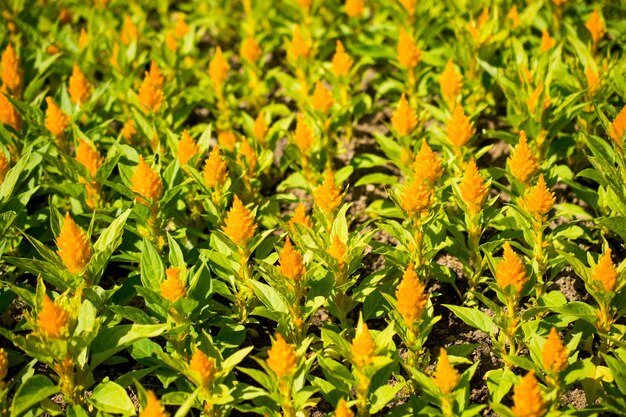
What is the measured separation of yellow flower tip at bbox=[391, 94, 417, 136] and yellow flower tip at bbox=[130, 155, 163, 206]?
1497 mm

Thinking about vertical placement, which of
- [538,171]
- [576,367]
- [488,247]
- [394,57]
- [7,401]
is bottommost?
[7,401]

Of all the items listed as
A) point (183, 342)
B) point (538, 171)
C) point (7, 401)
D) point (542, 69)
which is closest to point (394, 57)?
point (542, 69)

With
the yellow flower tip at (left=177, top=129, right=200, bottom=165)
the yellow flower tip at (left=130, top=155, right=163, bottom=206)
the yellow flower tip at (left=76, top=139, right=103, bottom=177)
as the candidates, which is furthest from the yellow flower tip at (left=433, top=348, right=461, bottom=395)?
the yellow flower tip at (left=76, top=139, right=103, bottom=177)

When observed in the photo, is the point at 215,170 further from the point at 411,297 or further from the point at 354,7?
the point at 354,7

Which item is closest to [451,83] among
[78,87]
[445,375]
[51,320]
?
[445,375]

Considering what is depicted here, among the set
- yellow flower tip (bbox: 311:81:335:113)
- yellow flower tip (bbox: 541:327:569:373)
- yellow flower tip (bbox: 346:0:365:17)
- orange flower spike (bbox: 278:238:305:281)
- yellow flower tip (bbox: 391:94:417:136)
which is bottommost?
yellow flower tip (bbox: 541:327:569:373)

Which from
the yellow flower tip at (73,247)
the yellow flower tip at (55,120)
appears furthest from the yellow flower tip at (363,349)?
the yellow flower tip at (55,120)

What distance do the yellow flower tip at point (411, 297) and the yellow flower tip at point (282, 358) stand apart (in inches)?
21.8

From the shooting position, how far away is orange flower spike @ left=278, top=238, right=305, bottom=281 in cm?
310

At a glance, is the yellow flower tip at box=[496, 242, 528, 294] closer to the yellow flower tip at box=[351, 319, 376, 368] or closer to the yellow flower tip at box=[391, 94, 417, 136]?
the yellow flower tip at box=[351, 319, 376, 368]

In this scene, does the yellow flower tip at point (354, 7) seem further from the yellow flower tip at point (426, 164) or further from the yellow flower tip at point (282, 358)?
the yellow flower tip at point (282, 358)

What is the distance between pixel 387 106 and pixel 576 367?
2.78 metres

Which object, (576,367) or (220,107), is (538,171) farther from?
(220,107)

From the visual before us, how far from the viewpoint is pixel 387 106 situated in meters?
5.22
